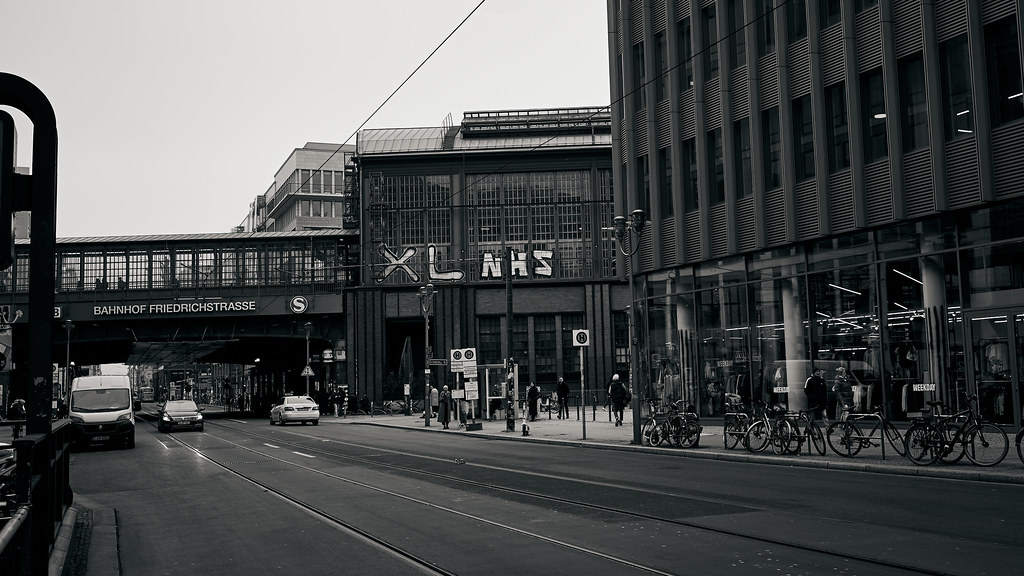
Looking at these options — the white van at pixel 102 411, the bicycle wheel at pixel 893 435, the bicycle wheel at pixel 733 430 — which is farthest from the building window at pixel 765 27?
the white van at pixel 102 411

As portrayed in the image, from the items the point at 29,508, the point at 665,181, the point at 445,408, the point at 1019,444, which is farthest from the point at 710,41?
the point at 29,508

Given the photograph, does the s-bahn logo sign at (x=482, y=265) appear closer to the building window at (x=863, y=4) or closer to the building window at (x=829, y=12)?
the building window at (x=829, y=12)

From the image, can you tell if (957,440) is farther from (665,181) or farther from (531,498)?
(665,181)

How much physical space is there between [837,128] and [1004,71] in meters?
4.66

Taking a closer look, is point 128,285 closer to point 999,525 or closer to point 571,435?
point 571,435

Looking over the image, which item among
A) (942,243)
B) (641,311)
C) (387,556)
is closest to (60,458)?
(387,556)

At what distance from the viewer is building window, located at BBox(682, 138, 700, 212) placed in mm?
29234

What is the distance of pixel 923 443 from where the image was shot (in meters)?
16.7

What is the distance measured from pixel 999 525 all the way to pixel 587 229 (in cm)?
5117

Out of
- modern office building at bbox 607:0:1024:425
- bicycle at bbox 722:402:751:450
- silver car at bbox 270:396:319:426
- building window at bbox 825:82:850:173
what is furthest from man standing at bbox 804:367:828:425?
silver car at bbox 270:396:319:426

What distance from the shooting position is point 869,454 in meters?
19.3

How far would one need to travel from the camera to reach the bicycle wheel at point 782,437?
65.4 feet

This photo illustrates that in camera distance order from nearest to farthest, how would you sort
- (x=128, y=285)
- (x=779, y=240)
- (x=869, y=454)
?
1. (x=869, y=454)
2. (x=779, y=240)
3. (x=128, y=285)

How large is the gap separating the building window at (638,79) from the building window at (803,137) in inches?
271
